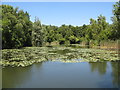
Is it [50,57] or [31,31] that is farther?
[31,31]

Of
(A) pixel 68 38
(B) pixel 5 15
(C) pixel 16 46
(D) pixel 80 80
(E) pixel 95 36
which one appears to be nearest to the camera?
(D) pixel 80 80

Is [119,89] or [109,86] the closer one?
[119,89]

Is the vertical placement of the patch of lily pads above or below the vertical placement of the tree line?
below

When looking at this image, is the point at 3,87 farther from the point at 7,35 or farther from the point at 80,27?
the point at 80,27

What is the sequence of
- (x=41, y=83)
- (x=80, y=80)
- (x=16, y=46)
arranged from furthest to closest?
(x=16, y=46) < (x=80, y=80) < (x=41, y=83)

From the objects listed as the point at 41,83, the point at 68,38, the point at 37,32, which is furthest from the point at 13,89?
the point at 68,38

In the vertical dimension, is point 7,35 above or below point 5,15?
below

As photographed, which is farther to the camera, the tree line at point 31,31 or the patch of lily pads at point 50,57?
the tree line at point 31,31

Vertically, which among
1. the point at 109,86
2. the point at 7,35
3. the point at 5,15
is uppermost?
the point at 5,15

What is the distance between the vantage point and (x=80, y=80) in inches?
316

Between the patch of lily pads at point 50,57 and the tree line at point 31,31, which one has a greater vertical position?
the tree line at point 31,31

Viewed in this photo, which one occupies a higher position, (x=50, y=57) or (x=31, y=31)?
(x=31, y=31)

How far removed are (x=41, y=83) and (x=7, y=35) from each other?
2249 centimetres

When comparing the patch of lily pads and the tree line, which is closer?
the patch of lily pads
